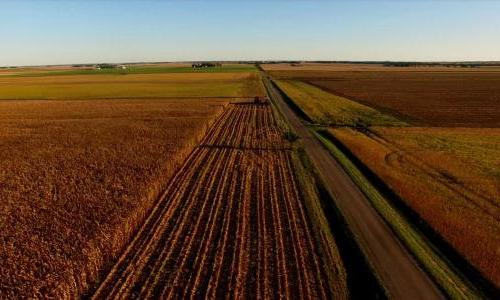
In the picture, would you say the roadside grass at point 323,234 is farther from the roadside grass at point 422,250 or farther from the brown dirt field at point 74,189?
A: the brown dirt field at point 74,189

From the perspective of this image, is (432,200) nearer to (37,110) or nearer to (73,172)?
(73,172)

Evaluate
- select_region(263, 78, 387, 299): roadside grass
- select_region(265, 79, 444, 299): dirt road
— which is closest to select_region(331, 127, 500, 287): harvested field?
select_region(265, 79, 444, 299): dirt road

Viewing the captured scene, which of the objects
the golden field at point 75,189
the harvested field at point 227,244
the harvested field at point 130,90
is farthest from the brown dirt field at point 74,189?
the harvested field at point 130,90

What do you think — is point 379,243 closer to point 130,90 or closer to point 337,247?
point 337,247

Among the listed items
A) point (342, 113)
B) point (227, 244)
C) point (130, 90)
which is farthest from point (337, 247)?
point (130, 90)

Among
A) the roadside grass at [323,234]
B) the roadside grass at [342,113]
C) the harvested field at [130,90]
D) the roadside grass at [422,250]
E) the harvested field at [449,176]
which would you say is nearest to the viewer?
the roadside grass at [422,250]

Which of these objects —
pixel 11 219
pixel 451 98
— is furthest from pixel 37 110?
pixel 451 98
